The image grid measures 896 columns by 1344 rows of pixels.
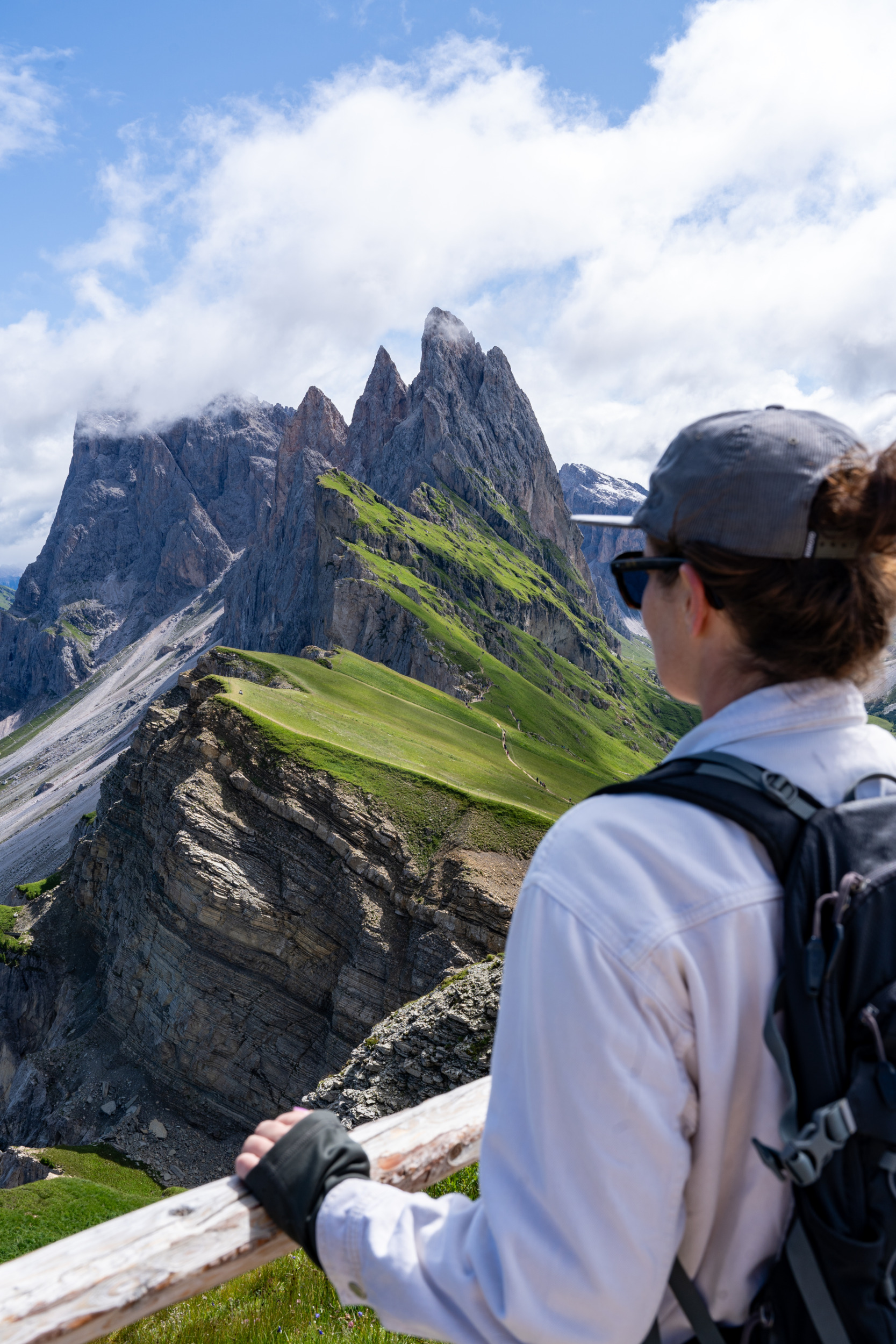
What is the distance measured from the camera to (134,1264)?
11.3 feet

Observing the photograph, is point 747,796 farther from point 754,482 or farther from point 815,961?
point 754,482

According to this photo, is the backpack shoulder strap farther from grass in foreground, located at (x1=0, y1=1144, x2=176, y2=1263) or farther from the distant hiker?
grass in foreground, located at (x1=0, y1=1144, x2=176, y2=1263)

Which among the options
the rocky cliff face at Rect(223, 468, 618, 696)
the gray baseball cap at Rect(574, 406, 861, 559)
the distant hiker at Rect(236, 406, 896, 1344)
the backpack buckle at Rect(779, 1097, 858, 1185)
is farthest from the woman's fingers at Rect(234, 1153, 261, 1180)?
the rocky cliff face at Rect(223, 468, 618, 696)

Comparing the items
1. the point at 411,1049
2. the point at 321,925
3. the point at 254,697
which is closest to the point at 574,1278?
the point at 411,1049

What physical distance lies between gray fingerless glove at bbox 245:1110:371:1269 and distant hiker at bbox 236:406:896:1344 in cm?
44

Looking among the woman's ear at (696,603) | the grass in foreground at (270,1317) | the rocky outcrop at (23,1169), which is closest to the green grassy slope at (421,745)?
the rocky outcrop at (23,1169)

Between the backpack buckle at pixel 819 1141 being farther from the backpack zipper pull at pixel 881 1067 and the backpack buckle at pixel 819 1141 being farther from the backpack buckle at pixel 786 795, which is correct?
the backpack buckle at pixel 786 795

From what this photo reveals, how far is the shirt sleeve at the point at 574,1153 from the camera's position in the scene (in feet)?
6.75

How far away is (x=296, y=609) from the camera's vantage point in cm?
14712

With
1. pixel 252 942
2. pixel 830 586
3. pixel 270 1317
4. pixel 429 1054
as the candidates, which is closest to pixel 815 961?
pixel 830 586

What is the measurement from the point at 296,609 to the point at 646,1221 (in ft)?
487

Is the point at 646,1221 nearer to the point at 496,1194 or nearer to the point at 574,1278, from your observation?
the point at 574,1278

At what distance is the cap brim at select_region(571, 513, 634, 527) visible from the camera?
313 cm

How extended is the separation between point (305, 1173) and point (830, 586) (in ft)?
9.57
